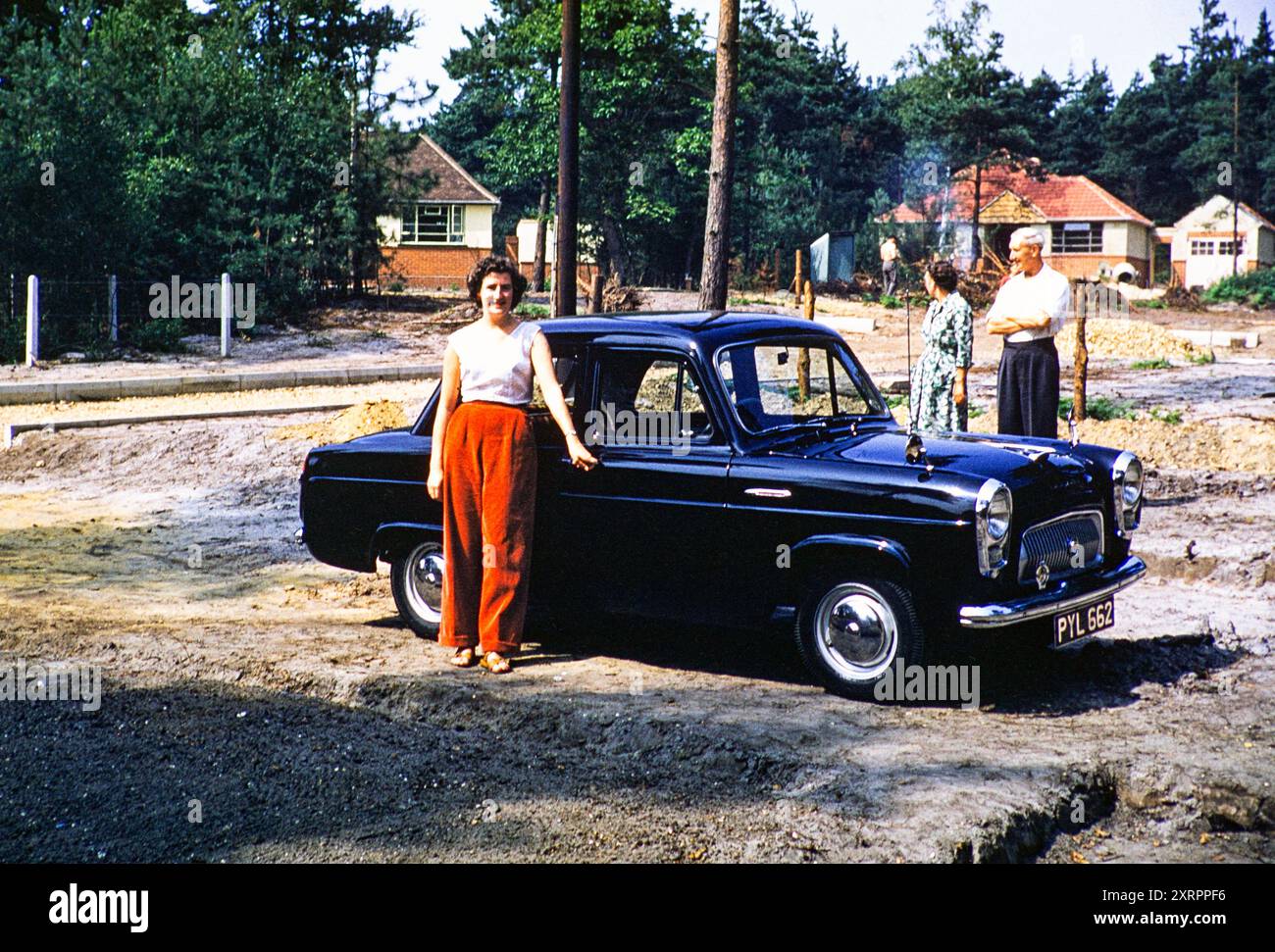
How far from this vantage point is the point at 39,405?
1941cm

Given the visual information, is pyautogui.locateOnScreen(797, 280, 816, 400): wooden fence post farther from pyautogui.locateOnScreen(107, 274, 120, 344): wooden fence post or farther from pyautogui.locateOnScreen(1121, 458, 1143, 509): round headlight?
pyautogui.locateOnScreen(107, 274, 120, 344): wooden fence post

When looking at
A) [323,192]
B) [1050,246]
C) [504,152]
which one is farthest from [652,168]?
[1050,246]

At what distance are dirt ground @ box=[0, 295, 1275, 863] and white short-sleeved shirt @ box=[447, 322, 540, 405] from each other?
4.52ft

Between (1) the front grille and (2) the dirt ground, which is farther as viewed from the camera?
(1) the front grille

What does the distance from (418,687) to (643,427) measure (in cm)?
170

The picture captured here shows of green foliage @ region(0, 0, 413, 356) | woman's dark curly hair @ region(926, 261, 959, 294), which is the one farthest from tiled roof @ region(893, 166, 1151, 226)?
woman's dark curly hair @ region(926, 261, 959, 294)

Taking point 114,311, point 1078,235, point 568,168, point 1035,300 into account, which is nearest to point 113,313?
point 114,311

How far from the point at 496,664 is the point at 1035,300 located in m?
4.22

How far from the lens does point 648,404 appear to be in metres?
7.34
